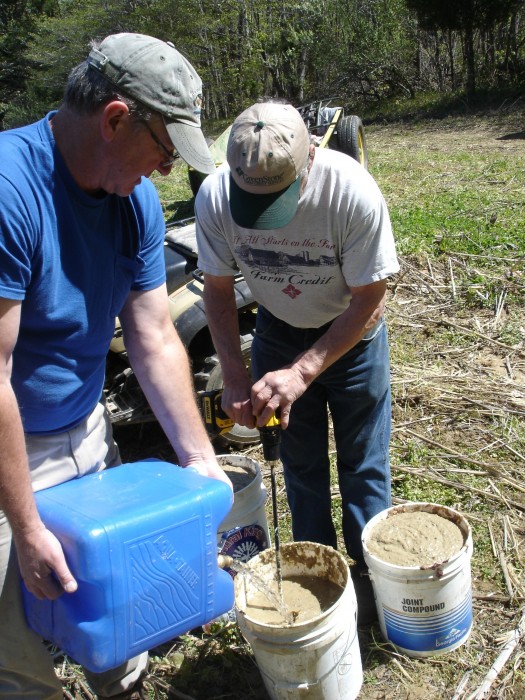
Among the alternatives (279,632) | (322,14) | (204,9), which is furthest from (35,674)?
(204,9)

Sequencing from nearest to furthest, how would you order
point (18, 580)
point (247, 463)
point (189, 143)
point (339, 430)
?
1. point (189, 143)
2. point (18, 580)
3. point (339, 430)
4. point (247, 463)

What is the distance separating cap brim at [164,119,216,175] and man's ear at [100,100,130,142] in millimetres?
103

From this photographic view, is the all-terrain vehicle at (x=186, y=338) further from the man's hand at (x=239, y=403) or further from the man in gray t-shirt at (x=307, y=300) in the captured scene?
the man's hand at (x=239, y=403)

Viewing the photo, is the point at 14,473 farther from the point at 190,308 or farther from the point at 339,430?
the point at 190,308

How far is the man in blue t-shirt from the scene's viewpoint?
67.0 inches

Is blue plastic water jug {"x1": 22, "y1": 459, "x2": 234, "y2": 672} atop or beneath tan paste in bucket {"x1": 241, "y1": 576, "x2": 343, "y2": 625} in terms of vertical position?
atop

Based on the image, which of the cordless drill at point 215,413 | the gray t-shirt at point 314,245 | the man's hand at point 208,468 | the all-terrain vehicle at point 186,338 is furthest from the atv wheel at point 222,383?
the man's hand at point 208,468

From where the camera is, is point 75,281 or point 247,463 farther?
point 247,463

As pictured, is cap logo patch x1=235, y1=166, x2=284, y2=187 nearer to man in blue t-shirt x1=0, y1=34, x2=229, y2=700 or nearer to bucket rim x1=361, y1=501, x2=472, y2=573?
man in blue t-shirt x1=0, y1=34, x2=229, y2=700

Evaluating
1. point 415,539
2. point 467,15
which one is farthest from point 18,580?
point 467,15

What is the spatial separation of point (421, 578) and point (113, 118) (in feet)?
5.91

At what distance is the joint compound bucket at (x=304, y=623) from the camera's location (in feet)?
7.59

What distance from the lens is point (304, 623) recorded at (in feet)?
7.44

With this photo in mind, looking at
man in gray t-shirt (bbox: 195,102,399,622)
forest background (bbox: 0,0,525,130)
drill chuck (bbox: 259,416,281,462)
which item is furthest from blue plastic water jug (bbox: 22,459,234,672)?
forest background (bbox: 0,0,525,130)
